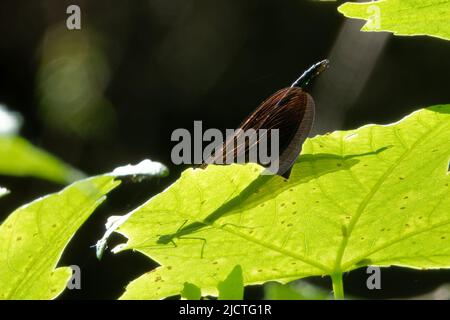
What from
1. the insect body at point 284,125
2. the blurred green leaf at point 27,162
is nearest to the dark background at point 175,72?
the insect body at point 284,125

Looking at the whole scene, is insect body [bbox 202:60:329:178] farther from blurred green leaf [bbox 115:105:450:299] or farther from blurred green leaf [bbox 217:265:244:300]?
blurred green leaf [bbox 217:265:244:300]

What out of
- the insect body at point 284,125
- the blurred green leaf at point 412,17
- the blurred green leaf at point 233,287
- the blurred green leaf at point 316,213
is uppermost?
the blurred green leaf at point 412,17

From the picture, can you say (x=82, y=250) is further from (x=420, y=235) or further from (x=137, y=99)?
(x=420, y=235)

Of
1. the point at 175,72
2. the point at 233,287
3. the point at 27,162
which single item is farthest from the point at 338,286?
the point at 175,72

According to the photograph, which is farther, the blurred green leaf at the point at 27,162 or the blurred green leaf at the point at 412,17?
the blurred green leaf at the point at 412,17

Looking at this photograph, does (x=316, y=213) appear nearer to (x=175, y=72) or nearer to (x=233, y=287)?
(x=233, y=287)

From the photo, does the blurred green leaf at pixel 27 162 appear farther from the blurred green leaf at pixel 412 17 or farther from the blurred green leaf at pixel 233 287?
the blurred green leaf at pixel 412 17

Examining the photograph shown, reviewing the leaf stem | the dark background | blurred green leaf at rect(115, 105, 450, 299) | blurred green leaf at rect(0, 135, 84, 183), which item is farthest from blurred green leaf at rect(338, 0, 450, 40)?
the dark background
